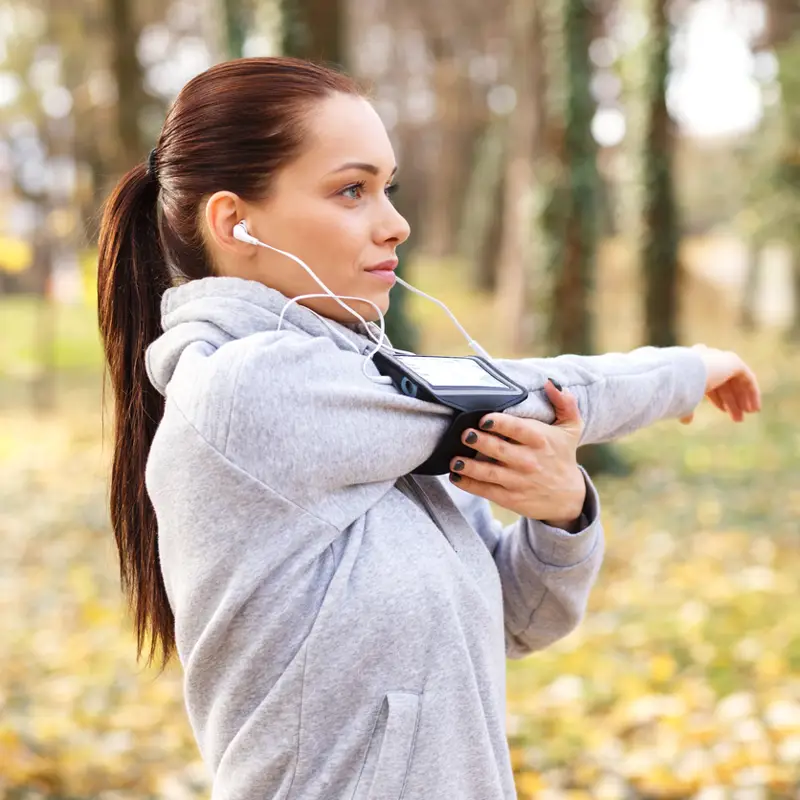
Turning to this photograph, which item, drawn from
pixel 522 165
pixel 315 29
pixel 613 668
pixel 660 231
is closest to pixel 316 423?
pixel 613 668

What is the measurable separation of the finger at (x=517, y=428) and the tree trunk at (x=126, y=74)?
685 centimetres

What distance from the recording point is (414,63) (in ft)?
82.4

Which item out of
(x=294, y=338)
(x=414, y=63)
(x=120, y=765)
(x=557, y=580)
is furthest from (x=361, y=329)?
(x=414, y=63)

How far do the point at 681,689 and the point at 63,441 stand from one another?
9.16 metres

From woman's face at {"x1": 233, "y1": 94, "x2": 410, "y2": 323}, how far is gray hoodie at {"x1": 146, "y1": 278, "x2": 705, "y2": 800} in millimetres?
54

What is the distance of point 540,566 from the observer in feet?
5.33

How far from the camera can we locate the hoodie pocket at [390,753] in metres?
1.27

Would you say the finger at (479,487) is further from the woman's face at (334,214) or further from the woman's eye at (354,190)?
the woman's eye at (354,190)

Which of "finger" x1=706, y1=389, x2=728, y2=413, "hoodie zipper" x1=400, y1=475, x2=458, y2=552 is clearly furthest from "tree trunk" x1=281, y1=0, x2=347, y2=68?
"hoodie zipper" x1=400, y1=475, x2=458, y2=552

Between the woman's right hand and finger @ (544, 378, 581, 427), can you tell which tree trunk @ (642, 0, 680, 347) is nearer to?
the woman's right hand

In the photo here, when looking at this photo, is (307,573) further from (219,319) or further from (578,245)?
(578,245)

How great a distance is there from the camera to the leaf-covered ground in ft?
12.3

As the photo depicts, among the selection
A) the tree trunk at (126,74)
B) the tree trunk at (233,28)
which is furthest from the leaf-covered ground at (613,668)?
the tree trunk at (233,28)

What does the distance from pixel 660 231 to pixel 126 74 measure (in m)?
5.28
